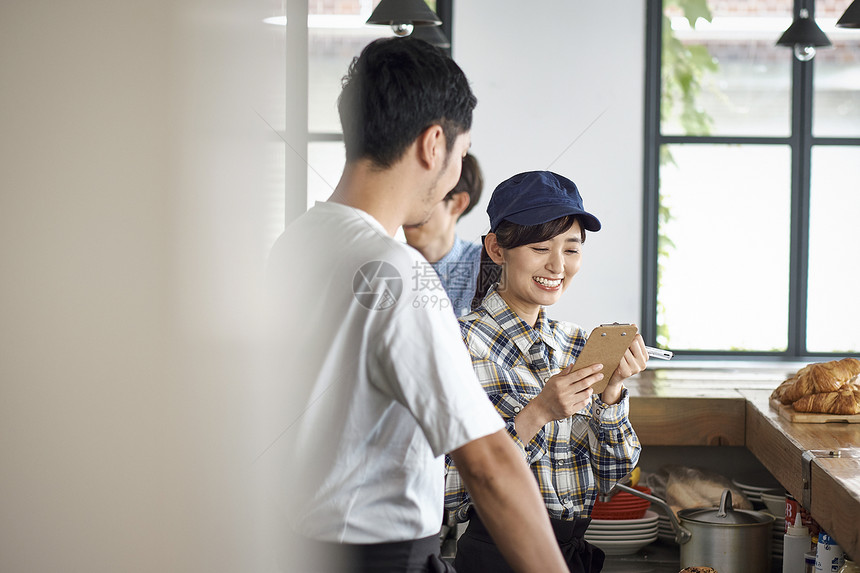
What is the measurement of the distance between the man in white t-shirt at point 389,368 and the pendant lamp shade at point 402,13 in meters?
1.77

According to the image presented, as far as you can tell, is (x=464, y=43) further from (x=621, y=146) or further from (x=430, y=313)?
(x=430, y=313)

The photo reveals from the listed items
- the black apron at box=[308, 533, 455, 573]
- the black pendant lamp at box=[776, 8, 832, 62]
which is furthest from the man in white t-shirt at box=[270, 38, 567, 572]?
the black pendant lamp at box=[776, 8, 832, 62]

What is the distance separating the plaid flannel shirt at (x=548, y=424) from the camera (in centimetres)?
119

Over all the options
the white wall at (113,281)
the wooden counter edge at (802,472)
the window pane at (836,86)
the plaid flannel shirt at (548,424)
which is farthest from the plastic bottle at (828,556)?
the window pane at (836,86)

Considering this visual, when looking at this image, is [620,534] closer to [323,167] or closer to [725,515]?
[725,515]

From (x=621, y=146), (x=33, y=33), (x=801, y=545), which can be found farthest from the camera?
(x=621, y=146)

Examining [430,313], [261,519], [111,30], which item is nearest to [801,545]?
[430,313]

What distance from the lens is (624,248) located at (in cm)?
334

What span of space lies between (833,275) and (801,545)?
2277 mm

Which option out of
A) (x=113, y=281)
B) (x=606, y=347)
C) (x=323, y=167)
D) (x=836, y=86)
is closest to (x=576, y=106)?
(x=836, y=86)

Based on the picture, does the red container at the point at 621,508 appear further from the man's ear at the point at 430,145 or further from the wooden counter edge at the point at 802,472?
the man's ear at the point at 430,145

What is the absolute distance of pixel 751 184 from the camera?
11.3 ft

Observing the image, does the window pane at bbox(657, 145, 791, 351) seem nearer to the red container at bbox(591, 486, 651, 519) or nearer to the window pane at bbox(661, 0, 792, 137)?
the window pane at bbox(661, 0, 792, 137)

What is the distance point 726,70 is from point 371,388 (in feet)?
10.5
